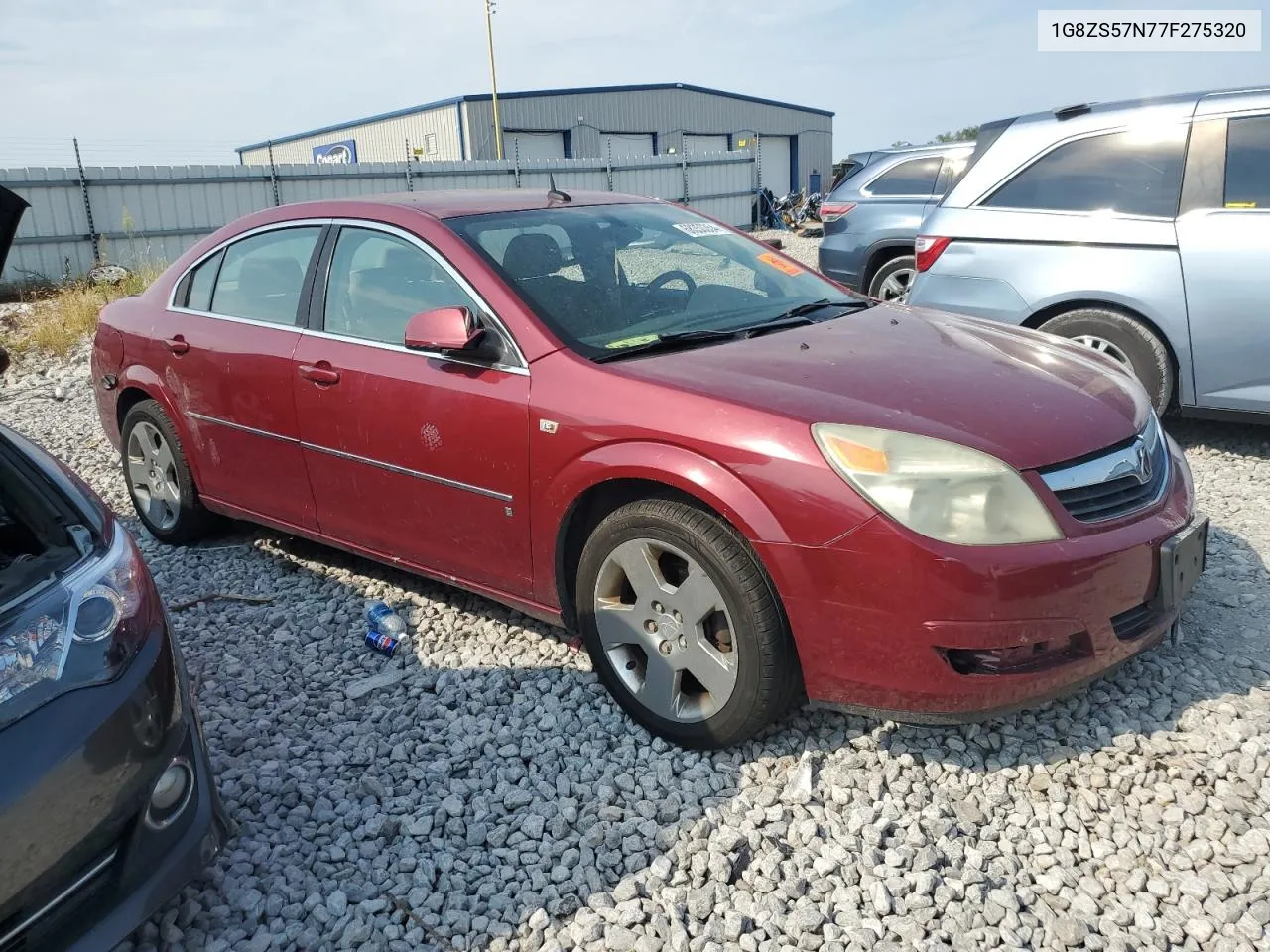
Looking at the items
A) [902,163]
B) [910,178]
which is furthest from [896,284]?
[902,163]

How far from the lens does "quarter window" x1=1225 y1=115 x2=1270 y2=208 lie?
489cm

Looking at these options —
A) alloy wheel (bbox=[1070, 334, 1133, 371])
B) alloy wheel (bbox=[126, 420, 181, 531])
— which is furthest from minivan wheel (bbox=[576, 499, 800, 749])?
alloy wheel (bbox=[1070, 334, 1133, 371])

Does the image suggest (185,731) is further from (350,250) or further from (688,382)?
(350,250)

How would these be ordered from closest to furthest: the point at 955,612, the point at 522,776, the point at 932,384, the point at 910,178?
the point at 955,612
the point at 932,384
the point at 522,776
the point at 910,178

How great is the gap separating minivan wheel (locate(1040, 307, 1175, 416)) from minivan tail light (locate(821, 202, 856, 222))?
4.69m

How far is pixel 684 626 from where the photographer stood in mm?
2865

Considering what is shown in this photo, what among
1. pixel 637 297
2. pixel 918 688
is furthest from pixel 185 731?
pixel 637 297

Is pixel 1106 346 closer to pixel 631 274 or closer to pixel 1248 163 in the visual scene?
pixel 1248 163

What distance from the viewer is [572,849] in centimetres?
261

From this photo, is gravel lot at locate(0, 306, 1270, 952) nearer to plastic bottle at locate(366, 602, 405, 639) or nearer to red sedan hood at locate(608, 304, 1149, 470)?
plastic bottle at locate(366, 602, 405, 639)

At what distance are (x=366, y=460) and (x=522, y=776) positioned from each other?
1.35 meters

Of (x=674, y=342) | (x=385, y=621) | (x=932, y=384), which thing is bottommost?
(x=385, y=621)

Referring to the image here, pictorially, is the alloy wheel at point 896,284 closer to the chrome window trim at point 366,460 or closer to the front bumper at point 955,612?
the chrome window trim at point 366,460

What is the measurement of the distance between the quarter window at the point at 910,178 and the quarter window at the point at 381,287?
22.8 ft
